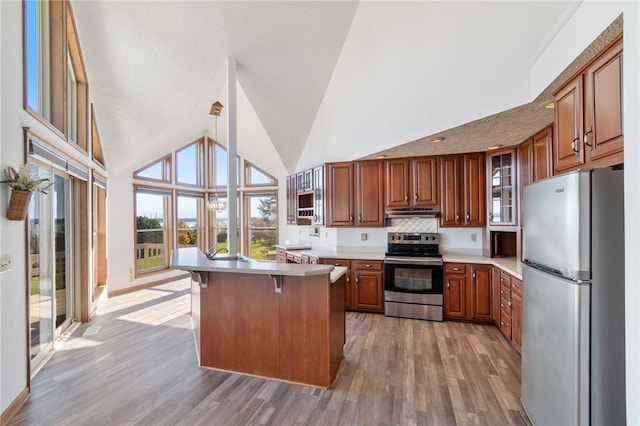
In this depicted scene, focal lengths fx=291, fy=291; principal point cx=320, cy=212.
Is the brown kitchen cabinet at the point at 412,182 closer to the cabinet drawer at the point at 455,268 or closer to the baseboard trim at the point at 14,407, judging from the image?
the cabinet drawer at the point at 455,268

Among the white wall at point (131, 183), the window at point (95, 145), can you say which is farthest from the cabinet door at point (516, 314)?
the window at point (95, 145)

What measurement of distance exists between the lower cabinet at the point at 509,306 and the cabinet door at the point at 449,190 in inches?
36.6

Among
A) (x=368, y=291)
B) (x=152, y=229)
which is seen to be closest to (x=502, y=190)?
(x=368, y=291)

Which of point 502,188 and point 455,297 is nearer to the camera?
point 502,188

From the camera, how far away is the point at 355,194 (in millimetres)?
4707

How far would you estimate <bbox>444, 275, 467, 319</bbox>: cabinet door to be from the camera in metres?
3.95

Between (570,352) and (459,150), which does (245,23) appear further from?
(570,352)

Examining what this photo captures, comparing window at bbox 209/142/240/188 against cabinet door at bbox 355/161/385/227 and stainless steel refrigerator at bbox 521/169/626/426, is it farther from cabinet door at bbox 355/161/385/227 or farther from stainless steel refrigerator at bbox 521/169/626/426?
stainless steel refrigerator at bbox 521/169/626/426

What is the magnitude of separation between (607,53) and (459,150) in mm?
2462

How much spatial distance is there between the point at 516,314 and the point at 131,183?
6763 millimetres

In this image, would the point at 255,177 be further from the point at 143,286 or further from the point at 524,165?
the point at 524,165

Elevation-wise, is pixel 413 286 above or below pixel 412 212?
below

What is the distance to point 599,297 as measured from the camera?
146cm

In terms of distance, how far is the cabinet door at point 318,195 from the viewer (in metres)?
4.93
